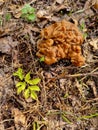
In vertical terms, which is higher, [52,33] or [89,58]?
[52,33]

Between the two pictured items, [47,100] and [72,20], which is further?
[72,20]

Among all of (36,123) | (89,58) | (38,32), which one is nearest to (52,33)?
(38,32)

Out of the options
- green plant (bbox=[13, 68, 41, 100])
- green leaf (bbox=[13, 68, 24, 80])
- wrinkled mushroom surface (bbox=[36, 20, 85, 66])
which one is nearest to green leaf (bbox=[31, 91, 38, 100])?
green plant (bbox=[13, 68, 41, 100])

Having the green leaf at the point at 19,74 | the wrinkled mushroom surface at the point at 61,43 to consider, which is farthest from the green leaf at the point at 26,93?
the wrinkled mushroom surface at the point at 61,43

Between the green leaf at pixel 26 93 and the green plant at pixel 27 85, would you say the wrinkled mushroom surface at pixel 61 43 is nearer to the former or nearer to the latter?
the green plant at pixel 27 85

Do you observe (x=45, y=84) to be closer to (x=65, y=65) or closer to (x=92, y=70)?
(x=65, y=65)

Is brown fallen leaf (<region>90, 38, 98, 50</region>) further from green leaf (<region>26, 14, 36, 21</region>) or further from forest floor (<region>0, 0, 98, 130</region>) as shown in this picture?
green leaf (<region>26, 14, 36, 21</region>)
